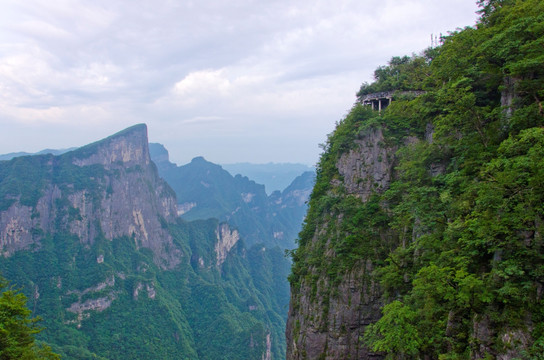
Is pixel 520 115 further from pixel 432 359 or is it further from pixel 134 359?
pixel 134 359

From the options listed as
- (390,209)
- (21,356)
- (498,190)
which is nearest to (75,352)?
(21,356)

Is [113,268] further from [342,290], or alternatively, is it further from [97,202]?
[342,290]

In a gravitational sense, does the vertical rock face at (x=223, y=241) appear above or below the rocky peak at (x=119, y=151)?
below

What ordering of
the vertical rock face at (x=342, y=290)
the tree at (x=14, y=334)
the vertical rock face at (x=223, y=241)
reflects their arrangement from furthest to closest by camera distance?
1. the vertical rock face at (x=223, y=241)
2. the vertical rock face at (x=342, y=290)
3. the tree at (x=14, y=334)

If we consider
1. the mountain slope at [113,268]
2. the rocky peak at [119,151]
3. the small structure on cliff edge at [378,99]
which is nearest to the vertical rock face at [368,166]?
the small structure on cliff edge at [378,99]

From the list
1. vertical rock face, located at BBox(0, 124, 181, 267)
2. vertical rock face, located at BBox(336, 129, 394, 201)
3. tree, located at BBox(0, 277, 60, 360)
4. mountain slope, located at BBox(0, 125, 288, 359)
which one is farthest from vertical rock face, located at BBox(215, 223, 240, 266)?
tree, located at BBox(0, 277, 60, 360)

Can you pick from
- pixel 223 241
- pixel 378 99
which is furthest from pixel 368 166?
pixel 223 241

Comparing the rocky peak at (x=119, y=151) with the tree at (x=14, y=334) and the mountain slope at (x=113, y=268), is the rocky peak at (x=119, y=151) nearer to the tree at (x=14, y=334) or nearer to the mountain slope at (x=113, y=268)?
the mountain slope at (x=113, y=268)
